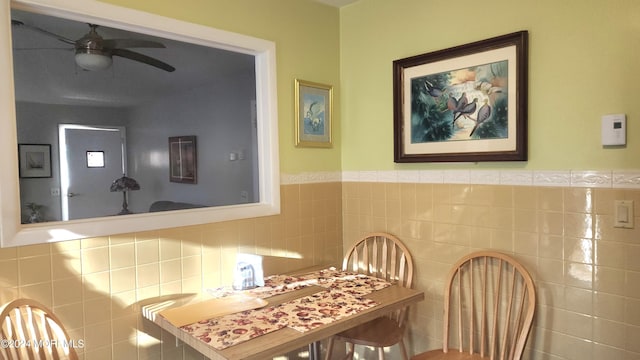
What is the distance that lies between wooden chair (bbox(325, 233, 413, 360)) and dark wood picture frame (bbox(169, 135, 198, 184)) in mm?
1136

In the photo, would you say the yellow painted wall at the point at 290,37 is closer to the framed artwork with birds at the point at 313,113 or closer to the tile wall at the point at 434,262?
the framed artwork with birds at the point at 313,113

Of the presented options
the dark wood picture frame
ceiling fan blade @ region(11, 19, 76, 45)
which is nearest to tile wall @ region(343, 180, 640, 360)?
the dark wood picture frame

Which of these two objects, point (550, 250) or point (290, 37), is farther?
point (290, 37)

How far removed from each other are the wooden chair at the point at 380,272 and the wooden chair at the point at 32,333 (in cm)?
126

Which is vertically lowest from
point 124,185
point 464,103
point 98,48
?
point 124,185

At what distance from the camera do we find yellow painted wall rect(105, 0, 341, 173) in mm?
2096

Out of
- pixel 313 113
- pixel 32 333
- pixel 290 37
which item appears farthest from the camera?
pixel 313 113

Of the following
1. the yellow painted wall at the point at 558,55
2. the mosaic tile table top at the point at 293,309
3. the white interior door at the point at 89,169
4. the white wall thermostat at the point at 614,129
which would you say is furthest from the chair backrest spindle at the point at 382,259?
the white interior door at the point at 89,169

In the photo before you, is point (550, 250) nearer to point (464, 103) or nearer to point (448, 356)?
point (448, 356)

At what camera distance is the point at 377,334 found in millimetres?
2100

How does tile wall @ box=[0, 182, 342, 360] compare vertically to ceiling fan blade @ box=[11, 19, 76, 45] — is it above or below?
below

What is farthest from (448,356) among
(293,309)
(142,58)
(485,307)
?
(142,58)

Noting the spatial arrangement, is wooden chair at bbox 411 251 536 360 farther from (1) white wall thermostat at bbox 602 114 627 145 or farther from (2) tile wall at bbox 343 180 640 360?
(1) white wall thermostat at bbox 602 114 627 145

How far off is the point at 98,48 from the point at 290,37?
3.43ft
